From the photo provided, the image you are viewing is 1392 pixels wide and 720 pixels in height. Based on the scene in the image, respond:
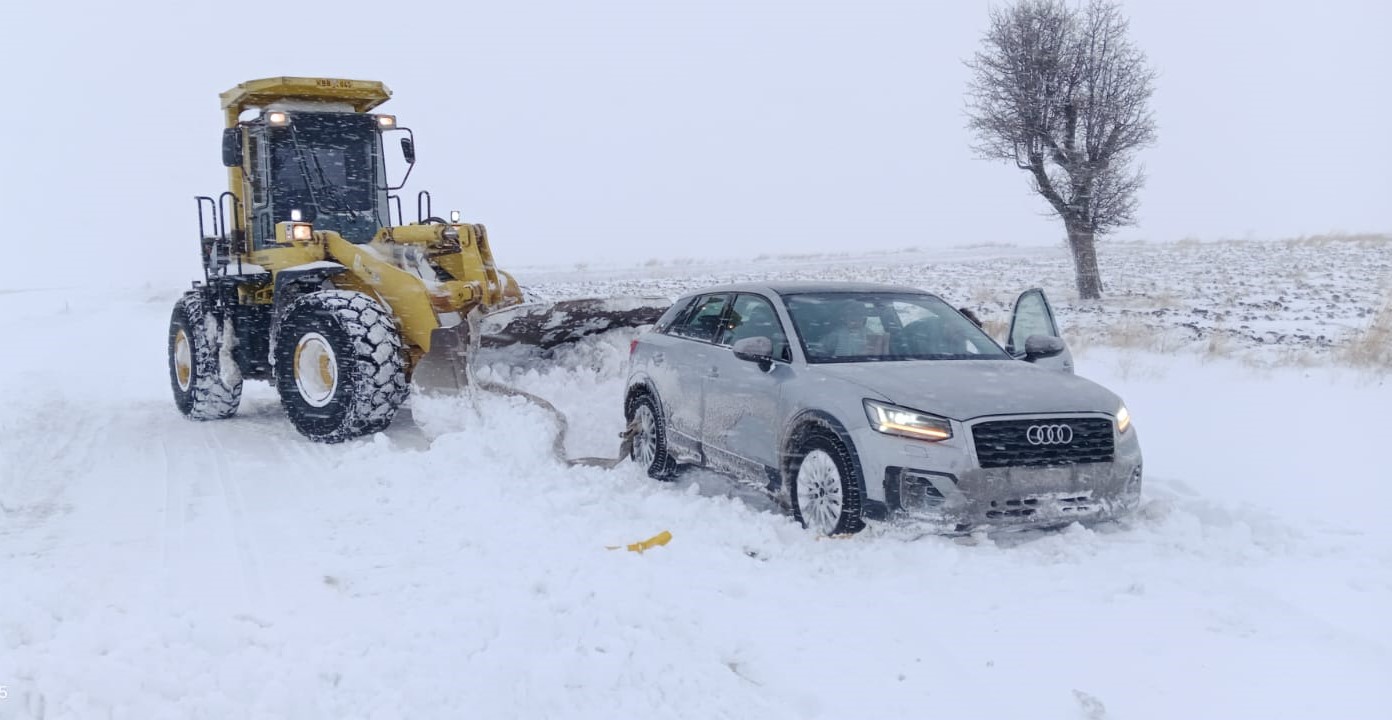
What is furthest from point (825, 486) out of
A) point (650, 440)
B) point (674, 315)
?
point (674, 315)

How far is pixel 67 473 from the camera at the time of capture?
8141 mm

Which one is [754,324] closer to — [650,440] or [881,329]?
[881,329]

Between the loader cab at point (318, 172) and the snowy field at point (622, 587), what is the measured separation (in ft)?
8.19

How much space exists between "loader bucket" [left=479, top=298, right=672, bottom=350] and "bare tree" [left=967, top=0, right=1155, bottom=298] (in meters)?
17.1

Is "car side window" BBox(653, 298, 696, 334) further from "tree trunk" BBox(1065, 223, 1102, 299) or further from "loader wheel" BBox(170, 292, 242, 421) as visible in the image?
"tree trunk" BBox(1065, 223, 1102, 299)

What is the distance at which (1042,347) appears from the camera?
684cm

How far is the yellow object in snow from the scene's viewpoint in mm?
5668

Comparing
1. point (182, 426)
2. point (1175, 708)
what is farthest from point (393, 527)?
point (182, 426)

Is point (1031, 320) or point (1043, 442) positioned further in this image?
point (1031, 320)

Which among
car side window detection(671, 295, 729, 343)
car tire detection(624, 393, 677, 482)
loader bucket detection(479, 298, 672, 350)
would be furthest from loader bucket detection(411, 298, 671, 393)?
car side window detection(671, 295, 729, 343)

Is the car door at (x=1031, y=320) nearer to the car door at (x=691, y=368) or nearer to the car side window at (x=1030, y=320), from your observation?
the car side window at (x=1030, y=320)

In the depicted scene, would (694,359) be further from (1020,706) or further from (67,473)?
(67,473)

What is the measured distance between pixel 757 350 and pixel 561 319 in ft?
13.0

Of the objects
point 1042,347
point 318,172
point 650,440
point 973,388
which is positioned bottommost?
point 650,440
